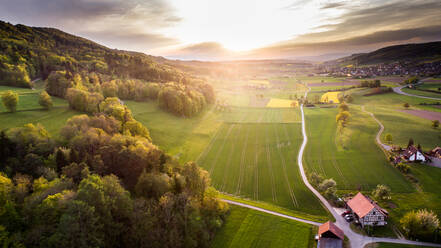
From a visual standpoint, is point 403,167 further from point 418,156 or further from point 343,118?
point 343,118

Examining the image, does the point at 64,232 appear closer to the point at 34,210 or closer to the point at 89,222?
the point at 89,222

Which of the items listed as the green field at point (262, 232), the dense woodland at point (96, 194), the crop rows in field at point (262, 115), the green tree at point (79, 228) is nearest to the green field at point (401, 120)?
the crop rows in field at point (262, 115)

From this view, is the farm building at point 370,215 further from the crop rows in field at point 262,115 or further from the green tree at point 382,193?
the crop rows in field at point 262,115

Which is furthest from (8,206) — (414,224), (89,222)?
(414,224)

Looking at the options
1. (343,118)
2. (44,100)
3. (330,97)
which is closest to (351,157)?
(343,118)

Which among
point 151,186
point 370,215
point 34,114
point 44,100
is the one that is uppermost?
point 44,100

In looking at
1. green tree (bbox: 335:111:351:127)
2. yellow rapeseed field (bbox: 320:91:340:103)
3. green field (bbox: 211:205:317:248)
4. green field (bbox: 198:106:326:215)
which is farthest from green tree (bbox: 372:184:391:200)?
yellow rapeseed field (bbox: 320:91:340:103)
